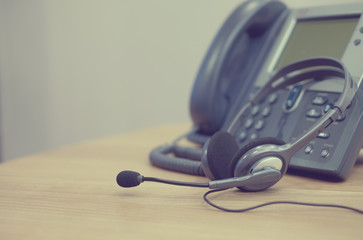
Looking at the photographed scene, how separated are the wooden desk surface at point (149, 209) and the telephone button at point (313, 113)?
0.07 metres

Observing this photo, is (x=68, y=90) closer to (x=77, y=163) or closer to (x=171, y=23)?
(x=171, y=23)

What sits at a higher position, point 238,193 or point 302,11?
point 302,11

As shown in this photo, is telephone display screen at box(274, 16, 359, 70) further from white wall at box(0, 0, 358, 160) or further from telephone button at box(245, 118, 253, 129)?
white wall at box(0, 0, 358, 160)

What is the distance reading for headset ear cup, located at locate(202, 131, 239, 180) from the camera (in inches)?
16.3

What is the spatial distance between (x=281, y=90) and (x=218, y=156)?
0.17m

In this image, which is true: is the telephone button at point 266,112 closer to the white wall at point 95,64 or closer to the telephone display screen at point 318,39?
the telephone display screen at point 318,39

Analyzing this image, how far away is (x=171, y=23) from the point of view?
135 centimetres

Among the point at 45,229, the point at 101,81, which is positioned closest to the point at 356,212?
the point at 45,229

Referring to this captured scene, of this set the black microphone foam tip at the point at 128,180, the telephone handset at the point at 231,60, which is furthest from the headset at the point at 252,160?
the telephone handset at the point at 231,60

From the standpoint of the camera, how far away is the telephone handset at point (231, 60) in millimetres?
637

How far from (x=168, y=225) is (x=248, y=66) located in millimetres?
388

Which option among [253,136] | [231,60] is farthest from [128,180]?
[231,60]

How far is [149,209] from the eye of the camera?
0.35 meters

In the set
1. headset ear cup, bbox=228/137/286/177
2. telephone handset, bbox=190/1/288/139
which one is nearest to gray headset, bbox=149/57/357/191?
headset ear cup, bbox=228/137/286/177
